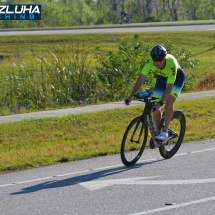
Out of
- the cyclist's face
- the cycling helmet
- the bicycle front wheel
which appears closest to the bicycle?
the bicycle front wheel

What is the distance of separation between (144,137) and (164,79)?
1134 millimetres

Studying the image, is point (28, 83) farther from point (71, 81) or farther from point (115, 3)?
point (115, 3)

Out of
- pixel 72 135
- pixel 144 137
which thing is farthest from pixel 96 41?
pixel 144 137

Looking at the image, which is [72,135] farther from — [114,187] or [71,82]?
[71,82]

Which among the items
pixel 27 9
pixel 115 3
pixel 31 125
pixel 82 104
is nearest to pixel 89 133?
pixel 31 125

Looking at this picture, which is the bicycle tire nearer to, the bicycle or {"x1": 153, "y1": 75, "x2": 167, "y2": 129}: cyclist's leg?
the bicycle

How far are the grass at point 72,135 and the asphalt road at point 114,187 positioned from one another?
47 cm

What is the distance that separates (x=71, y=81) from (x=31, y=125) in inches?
169

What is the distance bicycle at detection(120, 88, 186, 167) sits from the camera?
5.89 meters

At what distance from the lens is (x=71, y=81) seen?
44.0 feet

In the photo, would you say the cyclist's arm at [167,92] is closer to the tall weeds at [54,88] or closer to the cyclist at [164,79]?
the cyclist at [164,79]

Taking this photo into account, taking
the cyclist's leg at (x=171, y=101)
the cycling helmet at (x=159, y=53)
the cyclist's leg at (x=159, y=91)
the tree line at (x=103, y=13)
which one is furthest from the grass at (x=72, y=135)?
the tree line at (x=103, y=13)

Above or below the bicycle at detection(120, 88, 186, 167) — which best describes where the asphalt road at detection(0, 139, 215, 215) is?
below

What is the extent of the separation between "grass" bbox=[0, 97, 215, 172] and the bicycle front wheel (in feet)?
3.40
